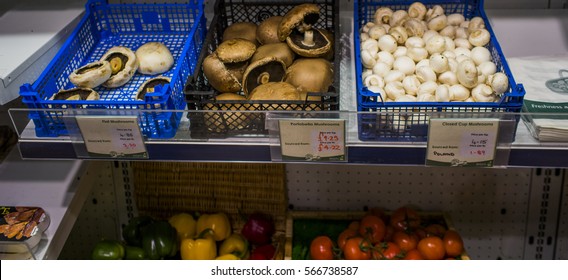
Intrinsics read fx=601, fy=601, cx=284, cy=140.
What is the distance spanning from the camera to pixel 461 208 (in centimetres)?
210

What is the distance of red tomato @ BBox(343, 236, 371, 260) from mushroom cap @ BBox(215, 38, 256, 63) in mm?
763

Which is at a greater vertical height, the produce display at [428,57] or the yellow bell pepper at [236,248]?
the produce display at [428,57]

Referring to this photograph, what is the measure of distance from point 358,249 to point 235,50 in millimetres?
809

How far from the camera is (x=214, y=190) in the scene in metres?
2.10

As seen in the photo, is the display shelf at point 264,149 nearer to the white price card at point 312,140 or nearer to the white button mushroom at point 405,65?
the white price card at point 312,140

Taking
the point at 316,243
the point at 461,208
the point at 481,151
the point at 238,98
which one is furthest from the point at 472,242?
the point at 238,98

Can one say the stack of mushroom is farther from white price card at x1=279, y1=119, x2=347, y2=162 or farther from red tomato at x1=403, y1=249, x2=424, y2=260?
red tomato at x1=403, y1=249, x2=424, y2=260

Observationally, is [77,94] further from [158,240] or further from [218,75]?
[158,240]

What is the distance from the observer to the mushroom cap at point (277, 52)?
146 cm

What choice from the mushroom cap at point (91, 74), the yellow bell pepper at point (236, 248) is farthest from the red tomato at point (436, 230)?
the mushroom cap at point (91, 74)

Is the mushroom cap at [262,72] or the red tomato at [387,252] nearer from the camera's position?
the mushroom cap at [262,72]

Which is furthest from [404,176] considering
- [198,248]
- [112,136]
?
[112,136]

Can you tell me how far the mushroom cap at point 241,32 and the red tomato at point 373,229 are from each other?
741 mm
